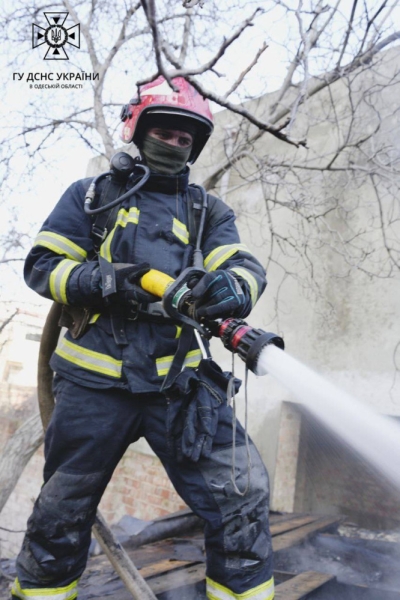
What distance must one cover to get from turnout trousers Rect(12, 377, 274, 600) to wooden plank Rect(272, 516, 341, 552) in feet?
7.56

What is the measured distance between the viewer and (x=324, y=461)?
5.80m

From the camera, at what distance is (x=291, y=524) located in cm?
461

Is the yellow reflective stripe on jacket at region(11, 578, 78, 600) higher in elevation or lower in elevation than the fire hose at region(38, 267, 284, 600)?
lower

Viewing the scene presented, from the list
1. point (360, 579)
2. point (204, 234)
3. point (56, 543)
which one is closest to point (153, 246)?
point (204, 234)

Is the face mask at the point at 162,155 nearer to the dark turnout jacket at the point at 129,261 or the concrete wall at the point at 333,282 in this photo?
the dark turnout jacket at the point at 129,261

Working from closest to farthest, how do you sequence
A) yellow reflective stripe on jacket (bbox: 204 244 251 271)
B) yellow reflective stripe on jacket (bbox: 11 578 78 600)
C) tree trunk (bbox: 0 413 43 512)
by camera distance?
yellow reflective stripe on jacket (bbox: 11 578 78 600) → yellow reflective stripe on jacket (bbox: 204 244 251 271) → tree trunk (bbox: 0 413 43 512)

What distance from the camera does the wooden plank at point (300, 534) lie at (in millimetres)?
3982

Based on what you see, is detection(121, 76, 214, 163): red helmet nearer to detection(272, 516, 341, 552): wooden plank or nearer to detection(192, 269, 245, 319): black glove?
detection(192, 269, 245, 319): black glove

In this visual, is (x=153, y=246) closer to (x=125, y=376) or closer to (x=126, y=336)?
(x=126, y=336)

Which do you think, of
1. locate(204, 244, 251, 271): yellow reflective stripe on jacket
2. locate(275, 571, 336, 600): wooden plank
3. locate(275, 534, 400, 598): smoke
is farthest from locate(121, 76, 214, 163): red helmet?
locate(275, 534, 400, 598): smoke

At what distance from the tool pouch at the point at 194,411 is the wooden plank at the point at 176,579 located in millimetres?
1371

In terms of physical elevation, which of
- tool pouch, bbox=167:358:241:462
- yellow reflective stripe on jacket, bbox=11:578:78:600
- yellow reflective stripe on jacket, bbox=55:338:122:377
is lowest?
yellow reflective stripe on jacket, bbox=11:578:78:600

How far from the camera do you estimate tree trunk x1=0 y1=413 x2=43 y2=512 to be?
150 inches

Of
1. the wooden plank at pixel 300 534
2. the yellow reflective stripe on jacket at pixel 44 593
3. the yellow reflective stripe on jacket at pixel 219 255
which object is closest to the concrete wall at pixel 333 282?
the wooden plank at pixel 300 534
